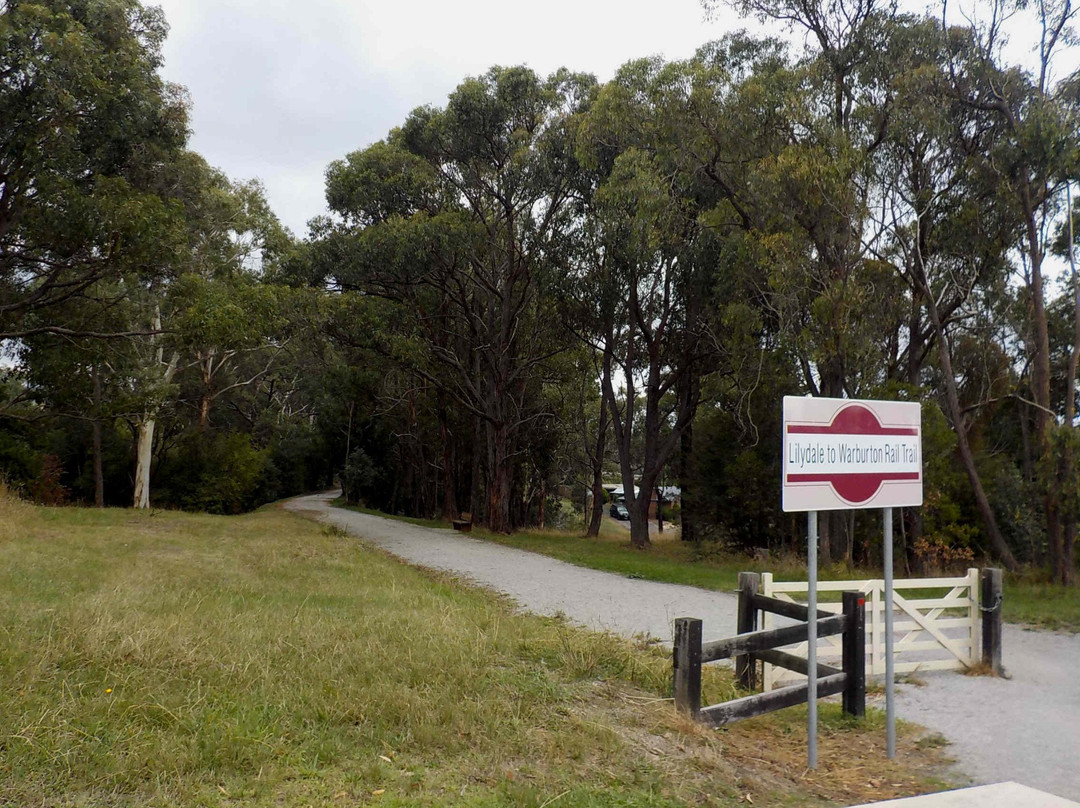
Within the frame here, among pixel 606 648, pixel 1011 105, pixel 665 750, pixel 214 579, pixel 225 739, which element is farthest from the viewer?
pixel 1011 105

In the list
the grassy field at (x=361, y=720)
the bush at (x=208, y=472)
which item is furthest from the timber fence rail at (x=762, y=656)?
the bush at (x=208, y=472)

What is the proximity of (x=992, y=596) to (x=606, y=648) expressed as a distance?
389cm

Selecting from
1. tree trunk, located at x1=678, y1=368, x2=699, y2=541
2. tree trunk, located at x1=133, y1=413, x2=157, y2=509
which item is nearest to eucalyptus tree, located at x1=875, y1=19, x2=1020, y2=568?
tree trunk, located at x1=678, y1=368, x2=699, y2=541

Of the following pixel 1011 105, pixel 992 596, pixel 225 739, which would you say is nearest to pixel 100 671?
pixel 225 739

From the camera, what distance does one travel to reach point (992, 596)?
7.72 metres

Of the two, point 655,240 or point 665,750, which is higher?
point 655,240

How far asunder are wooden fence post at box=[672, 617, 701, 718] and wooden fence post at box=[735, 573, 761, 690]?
4.33ft

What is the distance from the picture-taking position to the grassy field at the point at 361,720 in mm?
4004

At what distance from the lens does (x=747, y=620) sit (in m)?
6.80

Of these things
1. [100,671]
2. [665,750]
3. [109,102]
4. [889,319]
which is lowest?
[665,750]

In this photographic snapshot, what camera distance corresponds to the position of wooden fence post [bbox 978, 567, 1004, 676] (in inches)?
305

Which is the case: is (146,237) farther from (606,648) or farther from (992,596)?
(992,596)

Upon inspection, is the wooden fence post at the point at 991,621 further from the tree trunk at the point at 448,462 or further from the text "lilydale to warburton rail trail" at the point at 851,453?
the tree trunk at the point at 448,462

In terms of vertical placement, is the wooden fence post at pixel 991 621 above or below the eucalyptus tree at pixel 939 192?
below
